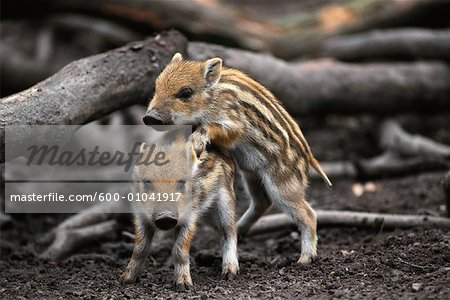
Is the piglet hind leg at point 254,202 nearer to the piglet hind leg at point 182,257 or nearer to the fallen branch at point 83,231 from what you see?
the piglet hind leg at point 182,257

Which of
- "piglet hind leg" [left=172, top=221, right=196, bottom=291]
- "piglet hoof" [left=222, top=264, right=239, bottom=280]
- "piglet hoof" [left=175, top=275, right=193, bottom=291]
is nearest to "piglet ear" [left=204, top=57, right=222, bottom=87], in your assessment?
"piglet hind leg" [left=172, top=221, right=196, bottom=291]

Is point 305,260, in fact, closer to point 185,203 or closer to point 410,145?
point 185,203

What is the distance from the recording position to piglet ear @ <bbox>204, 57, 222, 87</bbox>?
6.93m

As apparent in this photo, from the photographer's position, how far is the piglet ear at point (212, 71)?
6.93 m

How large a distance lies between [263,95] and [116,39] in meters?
5.88

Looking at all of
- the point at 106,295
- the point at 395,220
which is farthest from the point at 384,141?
the point at 106,295

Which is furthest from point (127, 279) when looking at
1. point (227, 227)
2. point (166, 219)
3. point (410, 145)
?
point (410, 145)

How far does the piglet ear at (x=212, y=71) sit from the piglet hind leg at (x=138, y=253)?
1464mm

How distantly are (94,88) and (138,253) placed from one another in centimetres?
171

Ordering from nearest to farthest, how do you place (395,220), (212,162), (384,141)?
(212,162), (395,220), (384,141)

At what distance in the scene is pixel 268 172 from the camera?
6.80 m

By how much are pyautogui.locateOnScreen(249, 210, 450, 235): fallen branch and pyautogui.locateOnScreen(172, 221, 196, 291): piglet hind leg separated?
1519mm

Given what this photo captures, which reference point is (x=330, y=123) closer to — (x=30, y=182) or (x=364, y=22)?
(x=364, y=22)

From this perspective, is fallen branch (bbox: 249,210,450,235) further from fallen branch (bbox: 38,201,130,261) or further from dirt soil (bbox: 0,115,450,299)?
fallen branch (bbox: 38,201,130,261)
